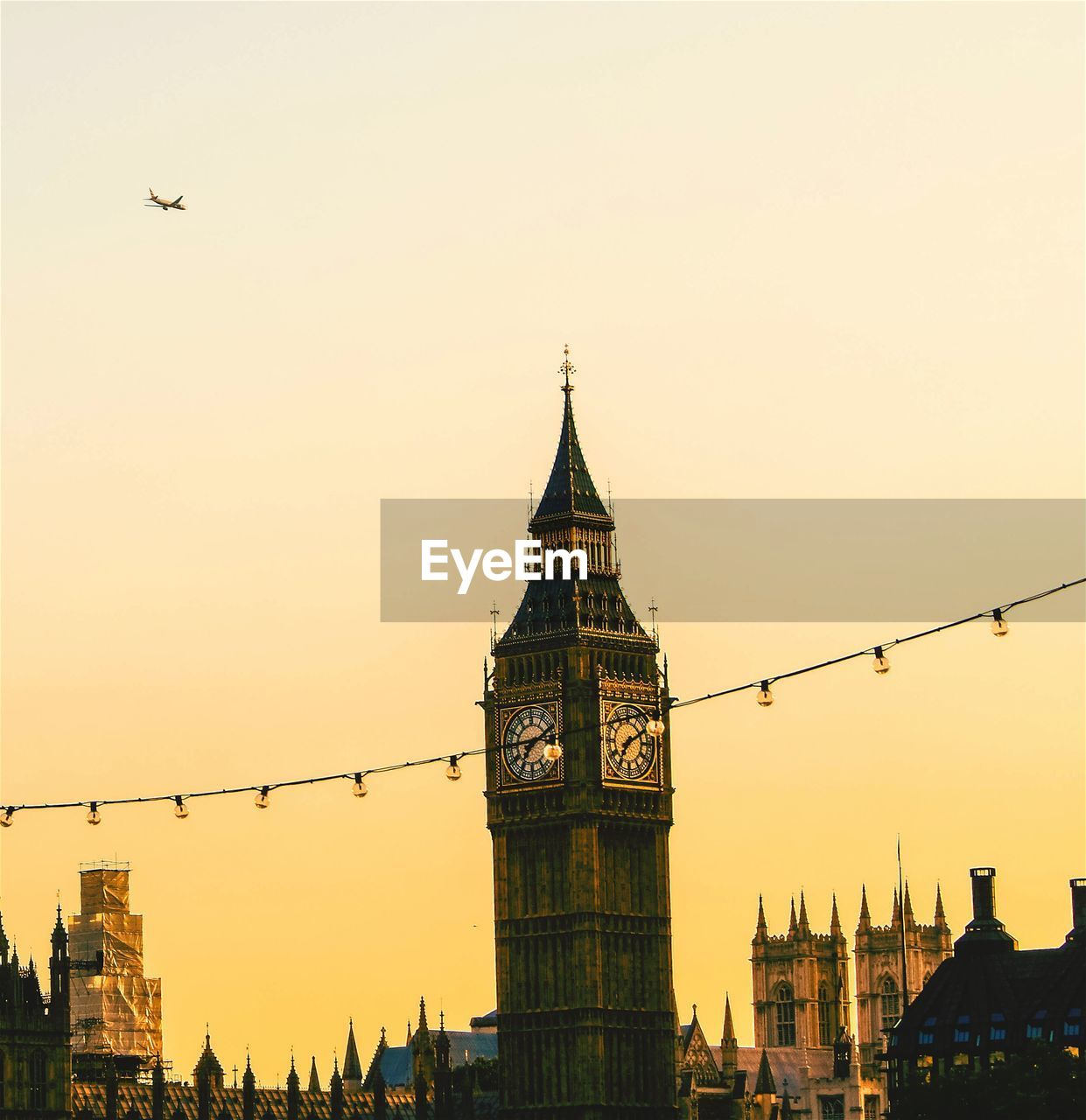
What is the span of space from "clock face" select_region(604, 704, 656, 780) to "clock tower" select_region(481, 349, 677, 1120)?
11 cm

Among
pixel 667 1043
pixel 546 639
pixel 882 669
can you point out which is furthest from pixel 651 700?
pixel 882 669

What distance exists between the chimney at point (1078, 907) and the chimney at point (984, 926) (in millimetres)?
3971

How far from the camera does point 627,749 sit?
618 ft

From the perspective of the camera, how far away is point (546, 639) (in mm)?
188625

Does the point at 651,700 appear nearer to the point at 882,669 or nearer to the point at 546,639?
the point at 546,639

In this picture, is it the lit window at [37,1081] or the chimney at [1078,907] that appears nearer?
the lit window at [37,1081]

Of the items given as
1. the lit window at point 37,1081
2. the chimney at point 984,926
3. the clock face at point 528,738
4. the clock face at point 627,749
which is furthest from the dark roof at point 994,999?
the lit window at point 37,1081

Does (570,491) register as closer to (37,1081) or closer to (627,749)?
(627,749)

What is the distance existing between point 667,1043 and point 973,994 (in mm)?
16890

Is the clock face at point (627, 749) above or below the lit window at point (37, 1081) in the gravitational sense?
above

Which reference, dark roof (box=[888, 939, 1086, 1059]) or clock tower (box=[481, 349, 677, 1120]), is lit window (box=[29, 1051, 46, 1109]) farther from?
dark roof (box=[888, 939, 1086, 1059])

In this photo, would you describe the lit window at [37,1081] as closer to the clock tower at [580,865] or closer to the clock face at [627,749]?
the clock tower at [580,865]

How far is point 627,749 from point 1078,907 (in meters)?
27.0

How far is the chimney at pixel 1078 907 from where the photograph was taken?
189625mm
